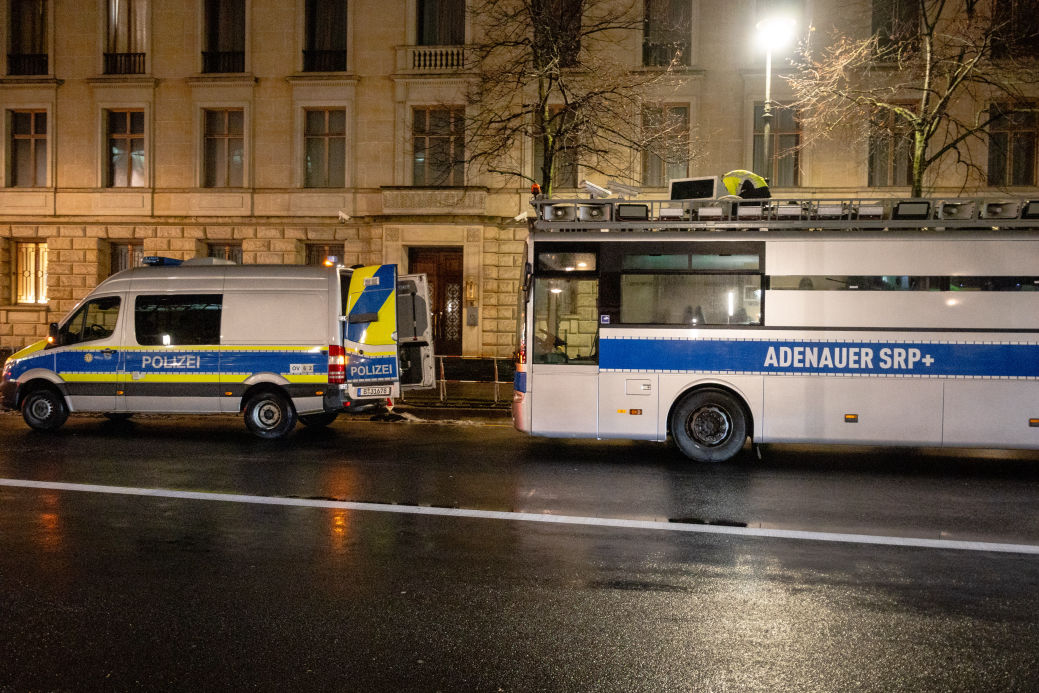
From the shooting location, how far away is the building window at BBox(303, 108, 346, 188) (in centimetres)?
2527

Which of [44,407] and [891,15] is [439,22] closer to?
[891,15]

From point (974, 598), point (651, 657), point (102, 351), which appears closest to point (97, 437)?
point (102, 351)

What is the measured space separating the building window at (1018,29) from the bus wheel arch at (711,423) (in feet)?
43.3

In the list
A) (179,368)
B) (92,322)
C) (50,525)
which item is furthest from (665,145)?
(50,525)

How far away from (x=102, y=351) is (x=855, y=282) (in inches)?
433

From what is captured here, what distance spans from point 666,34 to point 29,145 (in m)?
21.2

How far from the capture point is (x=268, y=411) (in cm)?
1199

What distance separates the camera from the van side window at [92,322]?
12.3 metres

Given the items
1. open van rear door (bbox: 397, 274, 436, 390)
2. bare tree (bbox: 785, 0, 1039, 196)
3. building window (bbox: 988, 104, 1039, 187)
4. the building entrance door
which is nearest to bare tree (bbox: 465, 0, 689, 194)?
the building entrance door

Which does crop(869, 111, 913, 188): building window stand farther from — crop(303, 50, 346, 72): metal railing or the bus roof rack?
crop(303, 50, 346, 72): metal railing

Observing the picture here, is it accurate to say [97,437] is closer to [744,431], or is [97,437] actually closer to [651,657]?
[744,431]

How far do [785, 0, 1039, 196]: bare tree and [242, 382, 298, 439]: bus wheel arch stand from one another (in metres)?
13.1

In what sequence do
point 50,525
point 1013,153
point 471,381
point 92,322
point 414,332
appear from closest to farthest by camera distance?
point 50,525
point 92,322
point 414,332
point 471,381
point 1013,153

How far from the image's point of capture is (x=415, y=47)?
24203mm
